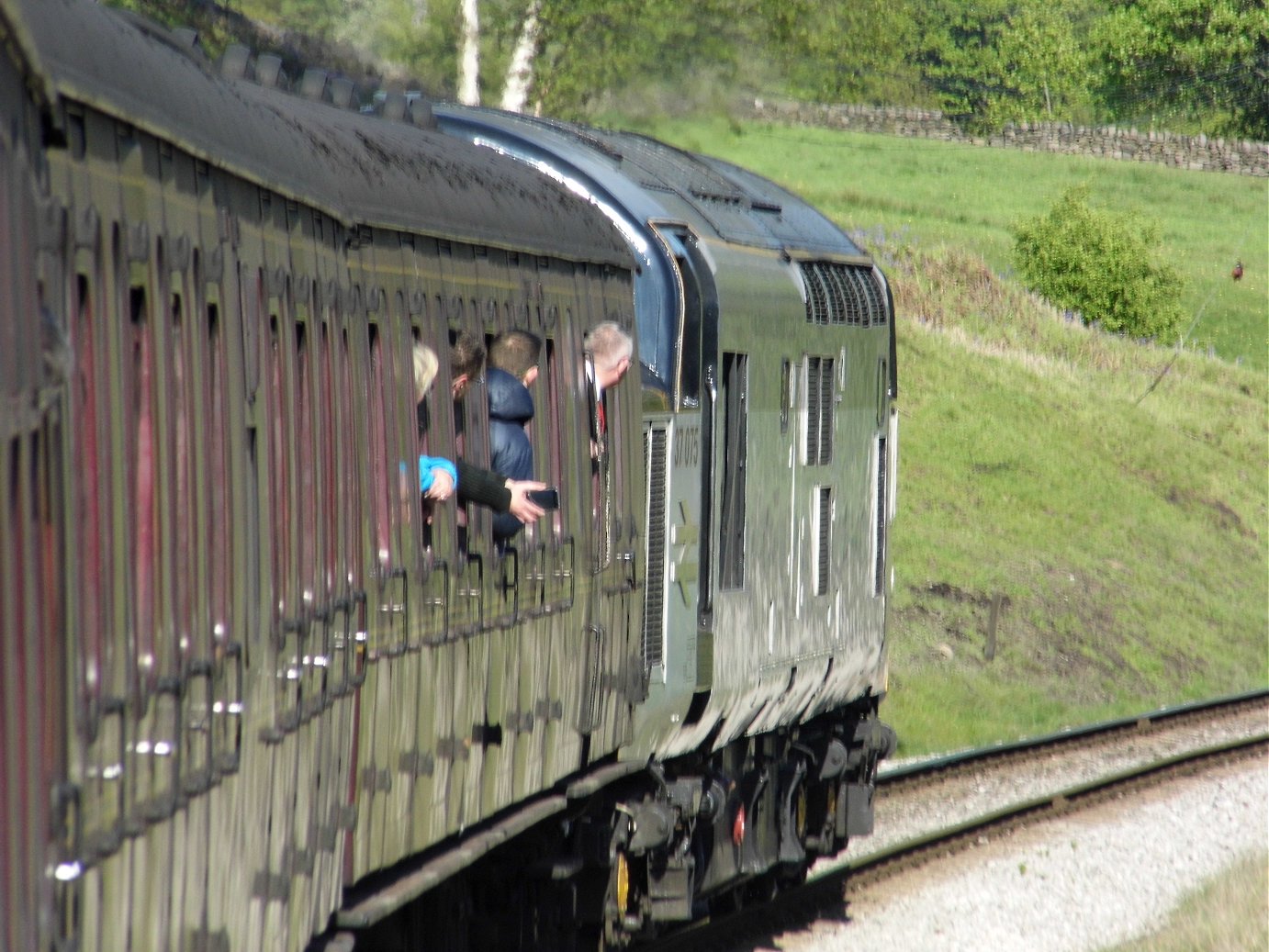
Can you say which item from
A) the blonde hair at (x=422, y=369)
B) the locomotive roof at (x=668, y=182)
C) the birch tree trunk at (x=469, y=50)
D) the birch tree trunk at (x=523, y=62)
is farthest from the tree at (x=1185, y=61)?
the blonde hair at (x=422, y=369)

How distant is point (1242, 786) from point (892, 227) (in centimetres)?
3709

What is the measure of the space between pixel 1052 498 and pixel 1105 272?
1828 cm

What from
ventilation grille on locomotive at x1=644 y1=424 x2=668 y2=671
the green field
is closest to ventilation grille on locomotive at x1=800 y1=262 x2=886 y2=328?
ventilation grille on locomotive at x1=644 y1=424 x2=668 y2=671

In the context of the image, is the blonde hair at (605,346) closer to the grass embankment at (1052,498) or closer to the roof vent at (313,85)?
the roof vent at (313,85)

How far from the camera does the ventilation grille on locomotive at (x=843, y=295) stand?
1030cm

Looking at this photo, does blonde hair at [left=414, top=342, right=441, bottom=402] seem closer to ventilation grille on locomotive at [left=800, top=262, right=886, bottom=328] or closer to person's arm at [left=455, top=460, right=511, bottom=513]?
person's arm at [left=455, top=460, right=511, bottom=513]

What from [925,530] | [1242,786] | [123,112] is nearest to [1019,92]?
[925,530]

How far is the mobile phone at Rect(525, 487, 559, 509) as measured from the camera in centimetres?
645

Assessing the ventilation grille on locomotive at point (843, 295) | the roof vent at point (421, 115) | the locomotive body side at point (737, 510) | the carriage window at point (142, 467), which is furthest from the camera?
the ventilation grille on locomotive at point (843, 295)

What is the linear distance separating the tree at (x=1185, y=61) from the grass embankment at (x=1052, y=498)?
24987 mm

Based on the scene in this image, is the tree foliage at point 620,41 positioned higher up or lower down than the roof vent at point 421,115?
higher up

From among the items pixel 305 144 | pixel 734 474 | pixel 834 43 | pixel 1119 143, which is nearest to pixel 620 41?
pixel 834 43

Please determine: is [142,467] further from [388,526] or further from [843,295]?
[843,295]

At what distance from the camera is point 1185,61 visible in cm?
8200
